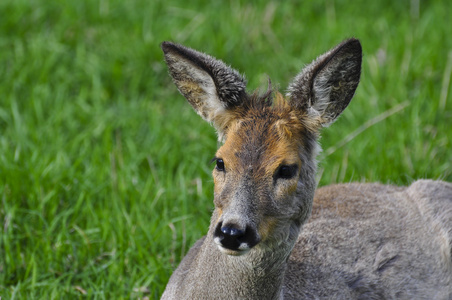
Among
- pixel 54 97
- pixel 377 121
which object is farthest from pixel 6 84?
pixel 377 121

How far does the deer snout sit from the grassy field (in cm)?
154

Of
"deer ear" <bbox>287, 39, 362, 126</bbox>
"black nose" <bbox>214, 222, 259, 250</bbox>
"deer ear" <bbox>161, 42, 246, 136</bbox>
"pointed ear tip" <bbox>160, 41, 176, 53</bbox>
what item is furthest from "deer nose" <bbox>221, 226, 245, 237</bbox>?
"pointed ear tip" <bbox>160, 41, 176, 53</bbox>

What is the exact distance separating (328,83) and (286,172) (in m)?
0.57

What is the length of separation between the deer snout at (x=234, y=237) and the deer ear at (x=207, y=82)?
29.5 inches

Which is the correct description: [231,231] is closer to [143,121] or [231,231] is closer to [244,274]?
[244,274]

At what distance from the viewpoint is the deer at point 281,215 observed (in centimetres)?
363

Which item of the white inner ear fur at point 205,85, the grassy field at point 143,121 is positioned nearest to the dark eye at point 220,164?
the white inner ear fur at point 205,85

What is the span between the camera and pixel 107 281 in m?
4.91

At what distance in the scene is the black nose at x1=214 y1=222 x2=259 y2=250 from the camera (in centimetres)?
339

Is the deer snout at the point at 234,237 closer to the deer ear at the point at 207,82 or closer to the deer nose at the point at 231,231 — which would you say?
the deer nose at the point at 231,231

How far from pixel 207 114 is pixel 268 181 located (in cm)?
70

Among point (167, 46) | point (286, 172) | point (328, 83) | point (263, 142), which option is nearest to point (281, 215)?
point (286, 172)

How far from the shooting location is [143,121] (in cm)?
667

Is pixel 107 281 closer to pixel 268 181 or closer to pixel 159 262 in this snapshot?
pixel 159 262
